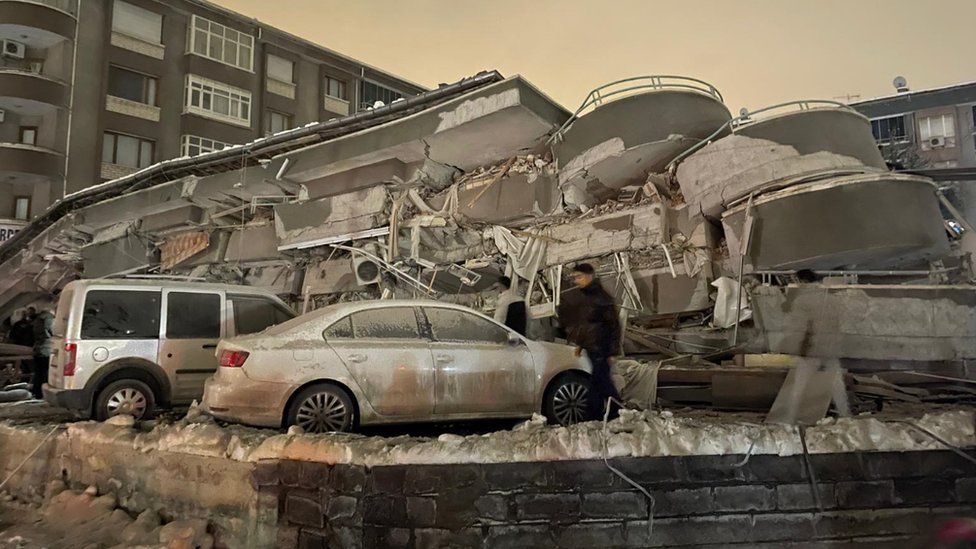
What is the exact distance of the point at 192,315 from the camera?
731cm

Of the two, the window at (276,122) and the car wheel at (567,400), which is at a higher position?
the window at (276,122)

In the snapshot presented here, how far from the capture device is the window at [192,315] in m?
7.15

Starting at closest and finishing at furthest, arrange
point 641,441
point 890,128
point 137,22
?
point 641,441, point 137,22, point 890,128

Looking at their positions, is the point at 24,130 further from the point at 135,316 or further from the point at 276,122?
the point at 135,316

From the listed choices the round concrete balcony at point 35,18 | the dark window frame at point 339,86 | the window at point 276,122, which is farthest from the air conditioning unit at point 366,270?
the dark window frame at point 339,86

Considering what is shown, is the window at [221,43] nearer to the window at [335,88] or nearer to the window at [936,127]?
the window at [335,88]

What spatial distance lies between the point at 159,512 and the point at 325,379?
177 centimetres

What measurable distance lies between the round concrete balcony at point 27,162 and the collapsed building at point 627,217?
38.5 ft

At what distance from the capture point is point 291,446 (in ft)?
14.6

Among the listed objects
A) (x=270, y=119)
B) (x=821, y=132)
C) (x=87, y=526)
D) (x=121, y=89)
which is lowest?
(x=87, y=526)

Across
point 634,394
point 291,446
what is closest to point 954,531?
point 634,394

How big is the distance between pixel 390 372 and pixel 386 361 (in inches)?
4.4

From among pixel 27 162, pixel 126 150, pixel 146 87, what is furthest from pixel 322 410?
pixel 146 87

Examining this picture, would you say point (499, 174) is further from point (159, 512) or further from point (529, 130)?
point (159, 512)
